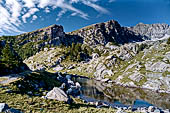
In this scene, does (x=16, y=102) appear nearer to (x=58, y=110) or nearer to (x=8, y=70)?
(x=58, y=110)

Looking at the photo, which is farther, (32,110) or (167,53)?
(167,53)

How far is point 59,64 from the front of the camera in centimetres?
15712

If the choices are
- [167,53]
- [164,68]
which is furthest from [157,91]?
[167,53]

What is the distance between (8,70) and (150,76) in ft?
268

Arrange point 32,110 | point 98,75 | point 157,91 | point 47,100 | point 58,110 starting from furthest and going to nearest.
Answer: point 98,75, point 157,91, point 47,100, point 58,110, point 32,110

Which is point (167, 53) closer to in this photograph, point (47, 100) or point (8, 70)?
point (47, 100)

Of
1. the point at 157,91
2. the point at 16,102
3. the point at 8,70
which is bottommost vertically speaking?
the point at 157,91

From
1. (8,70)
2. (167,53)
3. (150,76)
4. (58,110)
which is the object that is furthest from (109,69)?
(58,110)

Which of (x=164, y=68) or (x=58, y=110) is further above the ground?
(x=164, y=68)

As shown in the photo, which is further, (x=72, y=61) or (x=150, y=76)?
(x=72, y=61)

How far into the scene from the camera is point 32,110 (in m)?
23.5

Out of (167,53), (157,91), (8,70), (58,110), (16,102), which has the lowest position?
(157,91)

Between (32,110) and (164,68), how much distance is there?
83.3 m

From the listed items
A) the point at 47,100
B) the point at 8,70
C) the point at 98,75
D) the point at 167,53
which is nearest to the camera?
the point at 47,100
